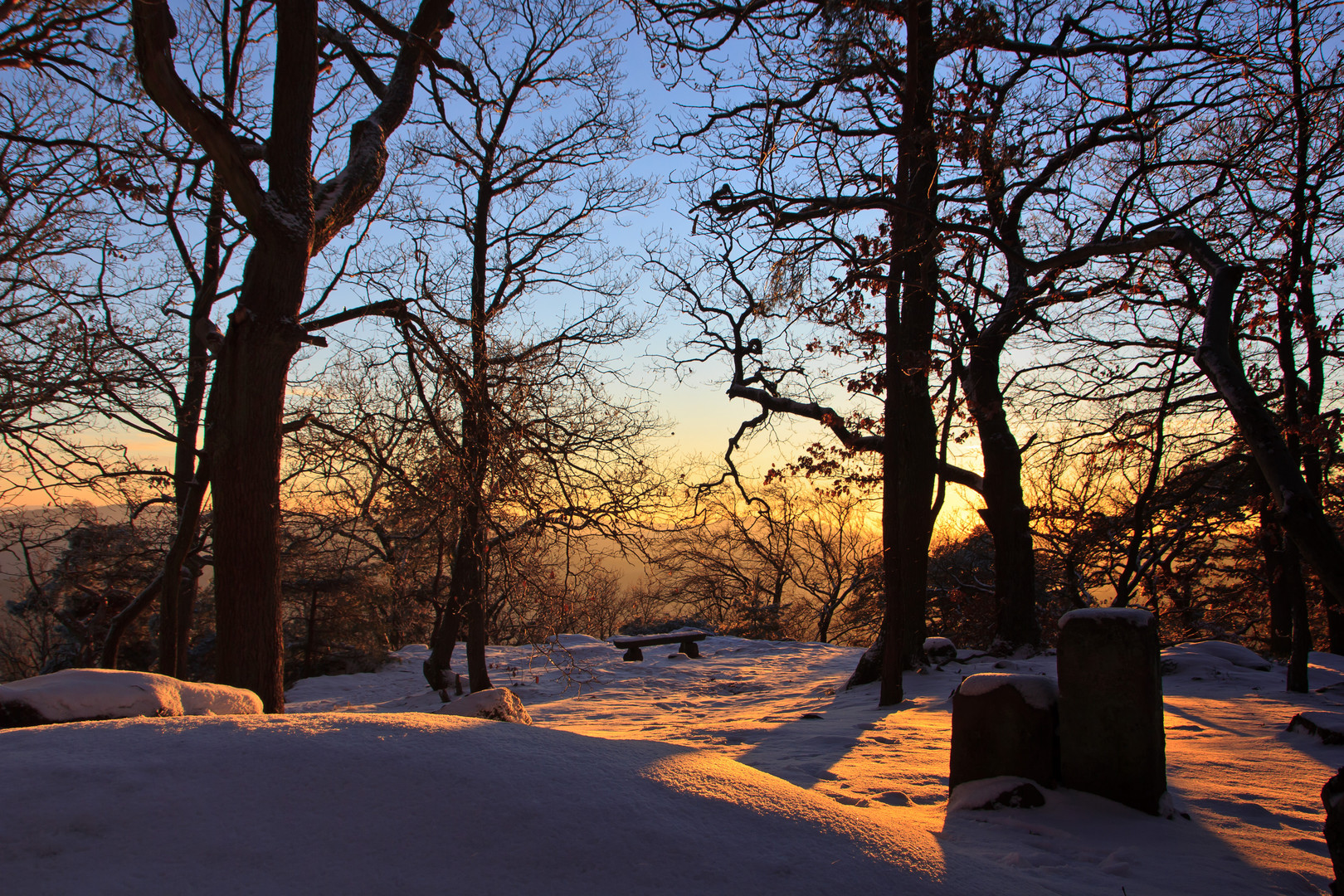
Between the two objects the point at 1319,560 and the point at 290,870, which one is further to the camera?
the point at 1319,560

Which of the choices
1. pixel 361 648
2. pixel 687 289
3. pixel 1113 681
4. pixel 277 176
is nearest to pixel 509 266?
pixel 687 289

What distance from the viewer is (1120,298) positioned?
26.6ft

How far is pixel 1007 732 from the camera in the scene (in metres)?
3.88

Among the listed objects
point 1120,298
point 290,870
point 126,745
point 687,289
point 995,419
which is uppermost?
point 687,289

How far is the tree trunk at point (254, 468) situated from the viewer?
5.44 metres

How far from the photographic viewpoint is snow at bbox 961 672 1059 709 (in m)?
3.86

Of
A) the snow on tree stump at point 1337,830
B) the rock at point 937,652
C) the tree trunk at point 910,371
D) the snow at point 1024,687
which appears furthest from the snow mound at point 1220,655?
the snow on tree stump at point 1337,830

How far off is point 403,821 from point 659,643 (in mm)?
13721

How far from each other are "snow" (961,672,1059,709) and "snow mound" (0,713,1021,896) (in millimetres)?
1714

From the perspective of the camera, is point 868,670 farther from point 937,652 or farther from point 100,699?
point 100,699

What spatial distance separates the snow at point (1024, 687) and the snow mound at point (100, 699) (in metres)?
3.80

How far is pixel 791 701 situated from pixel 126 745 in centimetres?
782

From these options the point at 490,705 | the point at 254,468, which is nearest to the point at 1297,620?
the point at 490,705

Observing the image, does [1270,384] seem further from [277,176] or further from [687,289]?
[277,176]
